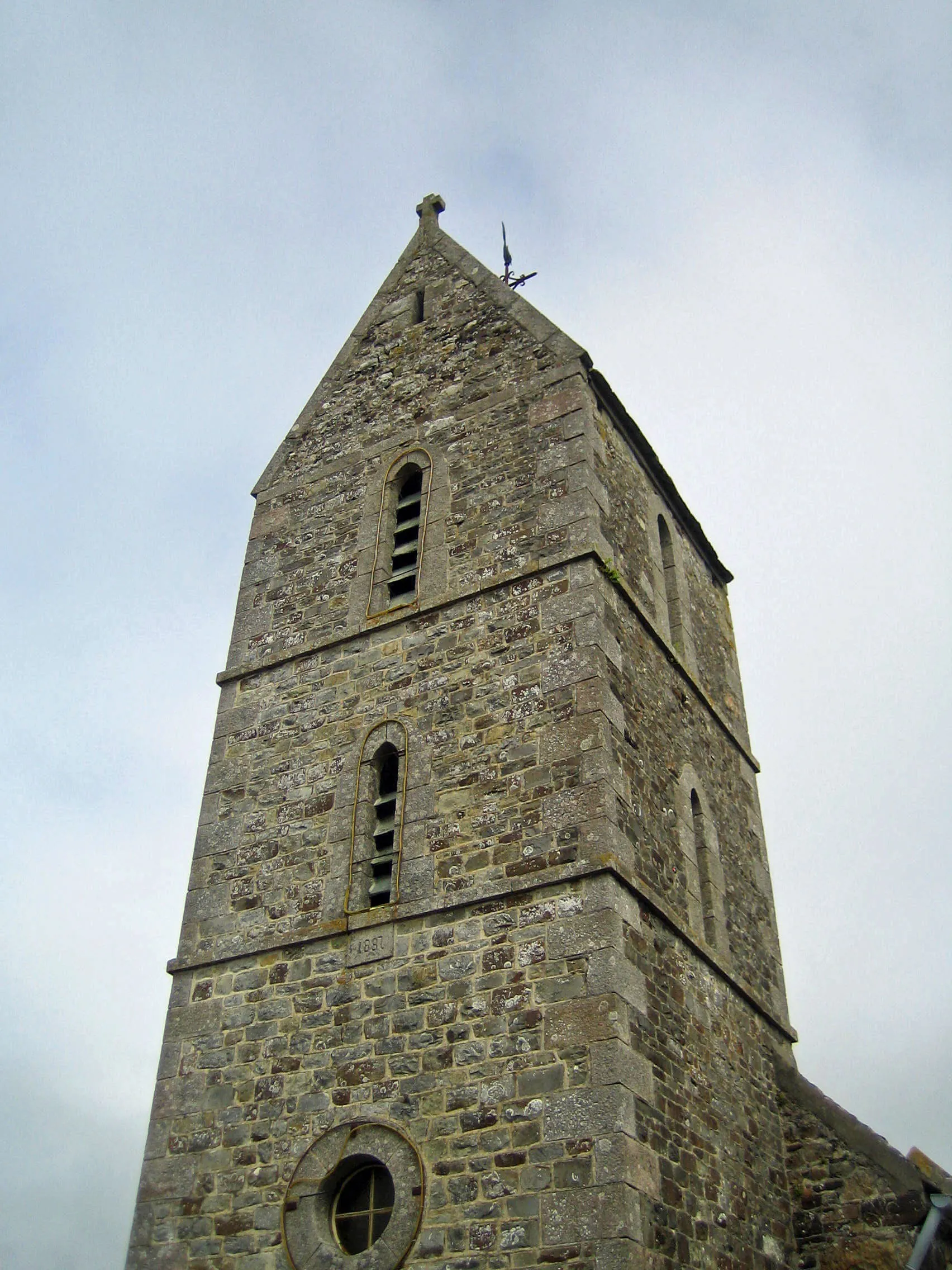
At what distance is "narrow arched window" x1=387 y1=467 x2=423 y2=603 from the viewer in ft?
37.7

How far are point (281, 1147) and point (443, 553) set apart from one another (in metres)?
5.22

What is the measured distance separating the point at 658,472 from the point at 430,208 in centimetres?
465

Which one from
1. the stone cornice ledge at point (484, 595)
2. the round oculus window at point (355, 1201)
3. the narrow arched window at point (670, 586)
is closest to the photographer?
the round oculus window at point (355, 1201)

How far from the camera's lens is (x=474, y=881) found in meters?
9.05

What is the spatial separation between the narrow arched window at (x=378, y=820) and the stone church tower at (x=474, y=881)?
3 cm

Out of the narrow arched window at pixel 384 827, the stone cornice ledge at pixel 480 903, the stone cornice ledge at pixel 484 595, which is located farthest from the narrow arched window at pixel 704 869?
the narrow arched window at pixel 384 827

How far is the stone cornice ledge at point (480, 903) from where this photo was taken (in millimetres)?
8664

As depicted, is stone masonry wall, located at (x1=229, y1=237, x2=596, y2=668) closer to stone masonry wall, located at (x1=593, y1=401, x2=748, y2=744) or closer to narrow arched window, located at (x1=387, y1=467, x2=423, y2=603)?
narrow arched window, located at (x1=387, y1=467, x2=423, y2=603)

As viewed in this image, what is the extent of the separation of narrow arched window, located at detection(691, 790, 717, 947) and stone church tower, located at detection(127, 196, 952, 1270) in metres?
0.03

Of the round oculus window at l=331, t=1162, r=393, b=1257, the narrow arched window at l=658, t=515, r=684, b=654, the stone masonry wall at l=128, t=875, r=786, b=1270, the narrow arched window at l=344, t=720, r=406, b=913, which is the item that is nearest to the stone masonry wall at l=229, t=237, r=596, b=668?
the narrow arched window at l=344, t=720, r=406, b=913

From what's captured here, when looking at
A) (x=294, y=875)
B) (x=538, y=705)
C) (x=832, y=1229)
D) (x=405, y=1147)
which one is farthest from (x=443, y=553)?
(x=832, y=1229)

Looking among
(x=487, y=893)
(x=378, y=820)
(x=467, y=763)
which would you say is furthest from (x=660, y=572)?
(x=487, y=893)

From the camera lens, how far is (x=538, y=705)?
9688 mm

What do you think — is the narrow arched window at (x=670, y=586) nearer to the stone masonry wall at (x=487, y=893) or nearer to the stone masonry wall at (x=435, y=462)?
the stone masonry wall at (x=487, y=893)
